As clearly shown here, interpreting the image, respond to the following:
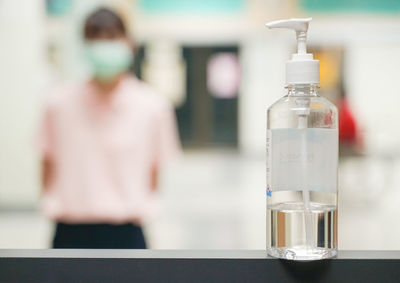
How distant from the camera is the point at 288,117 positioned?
2.36 feet

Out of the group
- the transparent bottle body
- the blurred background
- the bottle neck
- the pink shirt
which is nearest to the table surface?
the transparent bottle body

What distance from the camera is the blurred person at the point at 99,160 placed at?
6.89 ft

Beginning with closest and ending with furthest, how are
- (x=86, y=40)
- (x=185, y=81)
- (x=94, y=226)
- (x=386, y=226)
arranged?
(x=94, y=226) < (x=86, y=40) < (x=386, y=226) < (x=185, y=81)

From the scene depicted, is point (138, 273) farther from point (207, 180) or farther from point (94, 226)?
point (207, 180)

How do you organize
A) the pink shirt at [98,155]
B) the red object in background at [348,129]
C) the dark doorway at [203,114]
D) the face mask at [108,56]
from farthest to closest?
the dark doorway at [203,114], the red object in background at [348,129], the face mask at [108,56], the pink shirt at [98,155]

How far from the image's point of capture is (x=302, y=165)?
67 centimetres

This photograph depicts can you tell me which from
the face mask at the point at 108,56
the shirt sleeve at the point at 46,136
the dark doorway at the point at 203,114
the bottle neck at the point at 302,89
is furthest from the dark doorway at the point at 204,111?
the bottle neck at the point at 302,89

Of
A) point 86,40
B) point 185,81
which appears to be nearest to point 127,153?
point 86,40

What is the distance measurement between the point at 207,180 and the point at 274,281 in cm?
808

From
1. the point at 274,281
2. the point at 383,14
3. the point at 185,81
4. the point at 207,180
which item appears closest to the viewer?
the point at 274,281

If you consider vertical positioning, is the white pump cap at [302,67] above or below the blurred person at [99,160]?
above

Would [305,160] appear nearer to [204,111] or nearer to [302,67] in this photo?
[302,67]

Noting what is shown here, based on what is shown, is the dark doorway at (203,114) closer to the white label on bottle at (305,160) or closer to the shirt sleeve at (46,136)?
the shirt sleeve at (46,136)

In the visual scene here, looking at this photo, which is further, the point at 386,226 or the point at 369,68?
the point at 369,68
